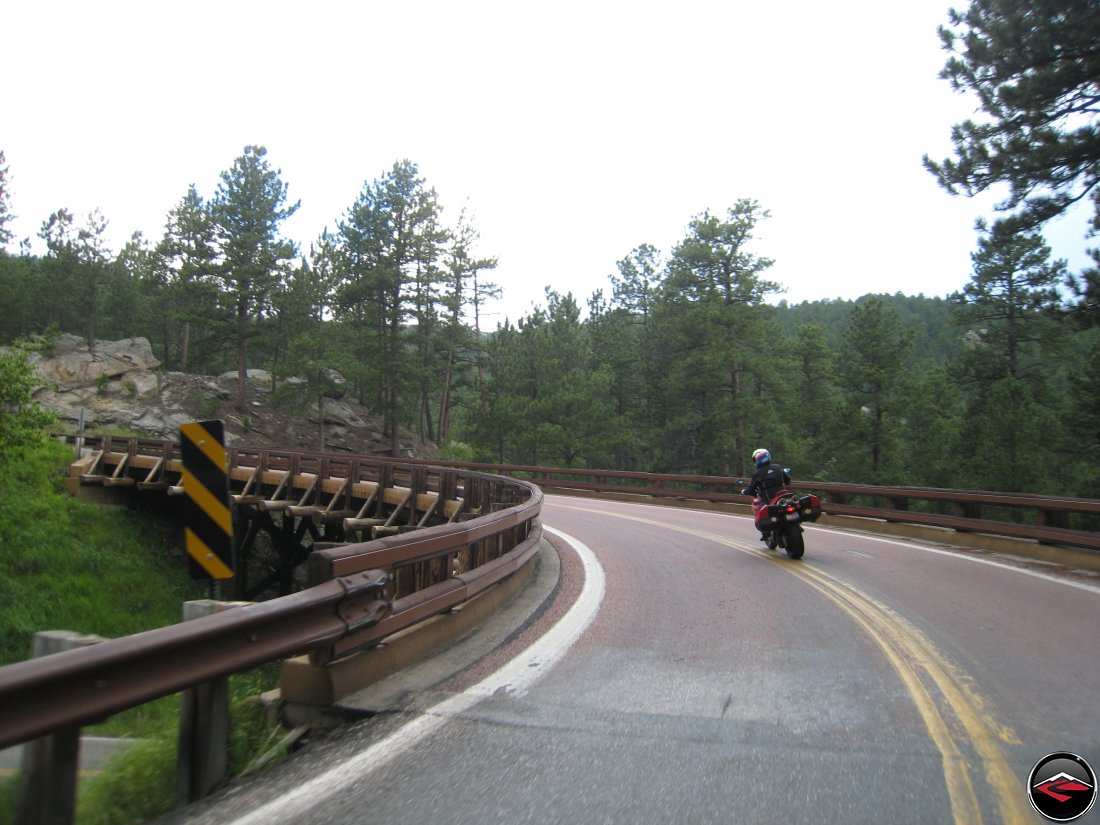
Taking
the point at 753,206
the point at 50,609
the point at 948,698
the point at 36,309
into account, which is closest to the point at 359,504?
the point at 50,609

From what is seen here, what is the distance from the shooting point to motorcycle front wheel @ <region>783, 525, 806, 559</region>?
10.1m

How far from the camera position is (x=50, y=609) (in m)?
17.2

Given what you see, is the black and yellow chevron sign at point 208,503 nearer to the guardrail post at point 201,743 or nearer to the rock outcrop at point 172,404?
the guardrail post at point 201,743

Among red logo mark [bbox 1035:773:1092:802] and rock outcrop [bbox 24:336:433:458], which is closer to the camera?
red logo mark [bbox 1035:773:1092:802]

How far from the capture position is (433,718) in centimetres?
382

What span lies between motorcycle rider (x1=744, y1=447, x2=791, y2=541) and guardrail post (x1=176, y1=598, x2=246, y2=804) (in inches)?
338

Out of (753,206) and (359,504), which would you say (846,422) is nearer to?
(753,206)

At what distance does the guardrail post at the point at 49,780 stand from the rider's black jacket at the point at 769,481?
30.5 feet

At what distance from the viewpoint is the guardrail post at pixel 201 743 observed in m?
3.11

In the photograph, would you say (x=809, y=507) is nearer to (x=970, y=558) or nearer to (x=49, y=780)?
(x=970, y=558)

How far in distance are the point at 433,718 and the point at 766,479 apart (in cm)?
780

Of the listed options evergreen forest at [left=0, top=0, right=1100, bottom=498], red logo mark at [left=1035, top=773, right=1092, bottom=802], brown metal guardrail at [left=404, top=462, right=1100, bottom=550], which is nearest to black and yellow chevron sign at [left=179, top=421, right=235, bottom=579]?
red logo mark at [left=1035, top=773, right=1092, bottom=802]

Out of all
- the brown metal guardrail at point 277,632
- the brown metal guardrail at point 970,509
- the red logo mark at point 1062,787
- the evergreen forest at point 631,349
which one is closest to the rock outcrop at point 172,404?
the evergreen forest at point 631,349

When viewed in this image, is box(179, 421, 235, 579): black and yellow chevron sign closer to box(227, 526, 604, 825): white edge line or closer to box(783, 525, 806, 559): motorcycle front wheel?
→ box(227, 526, 604, 825): white edge line
